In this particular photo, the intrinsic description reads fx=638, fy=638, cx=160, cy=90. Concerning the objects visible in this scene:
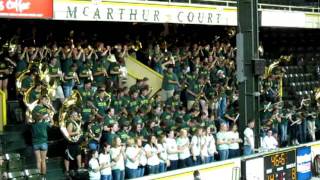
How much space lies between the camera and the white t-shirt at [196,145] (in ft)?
53.9

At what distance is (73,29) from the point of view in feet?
63.2

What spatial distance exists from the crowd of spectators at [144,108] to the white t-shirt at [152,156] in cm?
3

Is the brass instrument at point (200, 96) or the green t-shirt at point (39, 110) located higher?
the brass instrument at point (200, 96)

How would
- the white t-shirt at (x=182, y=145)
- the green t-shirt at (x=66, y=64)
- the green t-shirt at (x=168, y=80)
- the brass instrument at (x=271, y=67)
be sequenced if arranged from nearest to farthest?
the white t-shirt at (x=182, y=145) → the green t-shirt at (x=66, y=64) → the green t-shirt at (x=168, y=80) → the brass instrument at (x=271, y=67)

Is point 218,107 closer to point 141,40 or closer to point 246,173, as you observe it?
point 141,40

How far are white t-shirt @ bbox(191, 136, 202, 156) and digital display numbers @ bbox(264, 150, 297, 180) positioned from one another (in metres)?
2.63

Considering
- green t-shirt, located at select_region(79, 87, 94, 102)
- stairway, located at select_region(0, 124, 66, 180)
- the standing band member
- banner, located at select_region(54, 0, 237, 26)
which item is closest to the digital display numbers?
the standing band member

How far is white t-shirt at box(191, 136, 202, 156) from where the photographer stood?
1643 cm

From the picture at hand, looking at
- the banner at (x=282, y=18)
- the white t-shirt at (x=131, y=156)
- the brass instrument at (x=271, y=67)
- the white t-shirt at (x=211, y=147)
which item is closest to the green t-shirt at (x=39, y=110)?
the white t-shirt at (x=131, y=156)

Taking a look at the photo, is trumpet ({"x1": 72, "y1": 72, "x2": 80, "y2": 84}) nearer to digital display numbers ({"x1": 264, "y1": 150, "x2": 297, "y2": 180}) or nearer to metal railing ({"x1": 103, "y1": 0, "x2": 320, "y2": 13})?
metal railing ({"x1": 103, "y1": 0, "x2": 320, "y2": 13})

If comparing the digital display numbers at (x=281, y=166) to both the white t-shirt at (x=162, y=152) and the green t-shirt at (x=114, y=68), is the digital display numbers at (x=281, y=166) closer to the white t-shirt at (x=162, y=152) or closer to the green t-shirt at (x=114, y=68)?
the white t-shirt at (x=162, y=152)

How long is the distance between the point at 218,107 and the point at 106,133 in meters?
6.24

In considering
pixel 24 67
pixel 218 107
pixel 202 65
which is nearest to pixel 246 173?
pixel 24 67

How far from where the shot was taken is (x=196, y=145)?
16.5 metres
